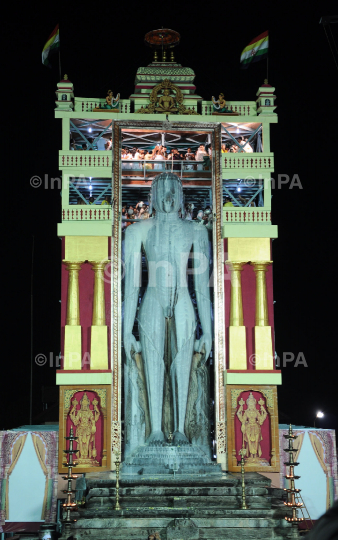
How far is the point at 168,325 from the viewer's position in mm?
14836

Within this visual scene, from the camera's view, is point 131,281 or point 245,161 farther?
point 245,161

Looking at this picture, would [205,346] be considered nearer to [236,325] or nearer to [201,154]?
[236,325]

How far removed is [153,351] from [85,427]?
207cm

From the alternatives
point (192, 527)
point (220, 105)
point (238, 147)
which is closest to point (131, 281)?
point (238, 147)

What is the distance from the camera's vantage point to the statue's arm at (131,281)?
1471 cm

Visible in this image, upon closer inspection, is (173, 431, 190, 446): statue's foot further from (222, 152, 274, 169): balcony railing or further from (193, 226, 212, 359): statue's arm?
(222, 152, 274, 169): balcony railing

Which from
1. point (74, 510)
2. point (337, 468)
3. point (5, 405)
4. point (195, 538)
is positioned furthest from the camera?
point (5, 405)

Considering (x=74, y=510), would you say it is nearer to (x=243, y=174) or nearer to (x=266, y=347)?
(x=266, y=347)

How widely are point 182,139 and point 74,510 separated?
874 cm

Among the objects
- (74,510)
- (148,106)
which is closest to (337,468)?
(74,510)

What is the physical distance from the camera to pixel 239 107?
16.0 metres

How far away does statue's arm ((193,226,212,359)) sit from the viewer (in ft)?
48.5

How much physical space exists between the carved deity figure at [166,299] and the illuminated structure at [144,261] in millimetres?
300

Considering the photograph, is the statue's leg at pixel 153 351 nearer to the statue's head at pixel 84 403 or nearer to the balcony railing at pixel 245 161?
the statue's head at pixel 84 403
